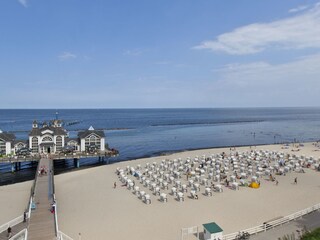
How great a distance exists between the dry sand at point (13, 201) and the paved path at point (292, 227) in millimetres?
18352

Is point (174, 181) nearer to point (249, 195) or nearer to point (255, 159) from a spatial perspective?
point (249, 195)

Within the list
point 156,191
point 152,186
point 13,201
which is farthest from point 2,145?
point 156,191

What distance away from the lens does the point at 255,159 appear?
136ft

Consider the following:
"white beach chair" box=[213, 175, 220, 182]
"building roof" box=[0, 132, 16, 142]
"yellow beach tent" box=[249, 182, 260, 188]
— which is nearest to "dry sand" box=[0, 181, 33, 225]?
"building roof" box=[0, 132, 16, 142]

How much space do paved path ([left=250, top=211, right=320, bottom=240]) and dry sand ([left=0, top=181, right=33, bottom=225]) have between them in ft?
60.2

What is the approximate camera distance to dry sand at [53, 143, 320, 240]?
18.8 m

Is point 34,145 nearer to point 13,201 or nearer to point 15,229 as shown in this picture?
point 13,201

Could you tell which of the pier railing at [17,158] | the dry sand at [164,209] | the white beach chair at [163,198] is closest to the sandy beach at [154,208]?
the dry sand at [164,209]

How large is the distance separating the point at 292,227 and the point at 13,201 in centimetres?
2351

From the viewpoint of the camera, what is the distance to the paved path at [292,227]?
1599 centimetres

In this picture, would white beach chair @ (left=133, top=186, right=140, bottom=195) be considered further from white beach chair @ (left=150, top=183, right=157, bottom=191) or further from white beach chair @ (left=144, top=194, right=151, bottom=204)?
white beach chair @ (left=144, top=194, right=151, bottom=204)

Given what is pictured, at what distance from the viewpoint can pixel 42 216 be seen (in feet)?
62.1

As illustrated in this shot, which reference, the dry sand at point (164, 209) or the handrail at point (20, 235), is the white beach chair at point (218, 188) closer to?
the dry sand at point (164, 209)

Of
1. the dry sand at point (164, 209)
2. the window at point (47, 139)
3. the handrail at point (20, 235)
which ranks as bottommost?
the dry sand at point (164, 209)
